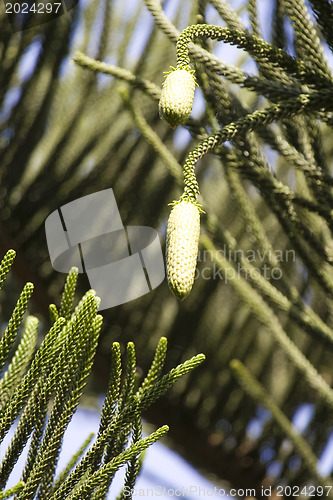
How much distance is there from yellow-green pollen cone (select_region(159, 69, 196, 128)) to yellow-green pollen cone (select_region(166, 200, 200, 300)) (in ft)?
0.33

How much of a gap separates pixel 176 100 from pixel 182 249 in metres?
0.18

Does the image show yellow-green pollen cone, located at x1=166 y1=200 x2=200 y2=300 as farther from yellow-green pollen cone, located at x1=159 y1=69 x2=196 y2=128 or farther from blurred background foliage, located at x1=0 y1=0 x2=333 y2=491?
blurred background foliage, located at x1=0 y1=0 x2=333 y2=491

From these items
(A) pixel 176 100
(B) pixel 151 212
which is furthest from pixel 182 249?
(B) pixel 151 212

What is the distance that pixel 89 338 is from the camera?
0.83 metres

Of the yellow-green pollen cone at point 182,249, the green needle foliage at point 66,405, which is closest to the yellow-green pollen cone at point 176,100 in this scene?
the yellow-green pollen cone at point 182,249

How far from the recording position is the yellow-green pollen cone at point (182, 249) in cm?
68

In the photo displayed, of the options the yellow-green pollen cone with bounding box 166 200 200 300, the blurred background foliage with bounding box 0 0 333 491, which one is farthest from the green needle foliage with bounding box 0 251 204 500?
the blurred background foliage with bounding box 0 0 333 491

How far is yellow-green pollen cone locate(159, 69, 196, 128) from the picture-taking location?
747 mm

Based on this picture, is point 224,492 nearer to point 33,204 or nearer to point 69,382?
point 33,204

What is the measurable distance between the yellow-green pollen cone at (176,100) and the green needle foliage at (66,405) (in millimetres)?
237

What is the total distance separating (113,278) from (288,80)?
2.69 feet

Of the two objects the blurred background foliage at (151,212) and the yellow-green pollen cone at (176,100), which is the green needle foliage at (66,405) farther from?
the blurred background foliage at (151,212)

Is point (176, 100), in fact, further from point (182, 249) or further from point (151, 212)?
point (151, 212)

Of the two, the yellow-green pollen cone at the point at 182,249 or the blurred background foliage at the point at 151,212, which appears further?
the blurred background foliage at the point at 151,212
